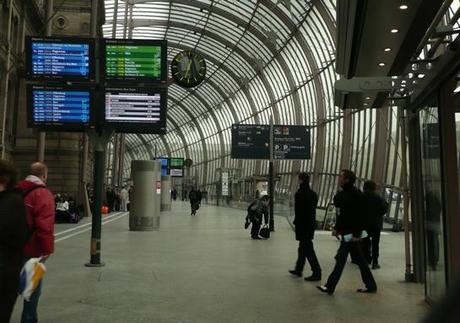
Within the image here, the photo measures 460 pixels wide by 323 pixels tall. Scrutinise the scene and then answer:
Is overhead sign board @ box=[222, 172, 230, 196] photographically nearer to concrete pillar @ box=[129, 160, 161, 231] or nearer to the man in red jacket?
concrete pillar @ box=[129, 160, 161, 231]

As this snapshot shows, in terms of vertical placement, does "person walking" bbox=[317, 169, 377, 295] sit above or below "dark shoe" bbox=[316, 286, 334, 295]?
above

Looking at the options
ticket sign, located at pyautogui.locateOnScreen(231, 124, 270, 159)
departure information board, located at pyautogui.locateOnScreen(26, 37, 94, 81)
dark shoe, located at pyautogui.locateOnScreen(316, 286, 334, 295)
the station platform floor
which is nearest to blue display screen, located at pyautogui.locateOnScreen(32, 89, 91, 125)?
departure information board, located at pyautogui.locateOnScreen(26, 37, 94, 81)

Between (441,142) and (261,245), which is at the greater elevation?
(441,142)

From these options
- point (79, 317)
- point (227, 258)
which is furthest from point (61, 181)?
point (79, 317)

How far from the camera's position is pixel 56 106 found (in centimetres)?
974

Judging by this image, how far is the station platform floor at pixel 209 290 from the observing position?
235 inches

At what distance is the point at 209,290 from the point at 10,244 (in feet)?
13.0

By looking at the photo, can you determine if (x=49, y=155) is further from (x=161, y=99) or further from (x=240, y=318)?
(x=240, y=318)

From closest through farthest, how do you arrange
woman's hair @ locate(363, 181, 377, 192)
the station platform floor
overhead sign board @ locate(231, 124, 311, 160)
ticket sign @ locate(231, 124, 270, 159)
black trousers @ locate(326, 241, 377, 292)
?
the station platform floor, black trousers @ locate(326, 241, 377, 292), woman's hair @ locate(363, 181, 377, 192), overhead sign board @ locate(231, 124, 311, 160), ticket sign @ locate(231, 124, 270, 159)

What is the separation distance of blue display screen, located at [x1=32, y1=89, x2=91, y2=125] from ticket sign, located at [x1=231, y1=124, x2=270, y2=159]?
14.1m

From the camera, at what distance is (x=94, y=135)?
33.2ft

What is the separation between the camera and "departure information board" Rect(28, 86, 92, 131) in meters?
9.74

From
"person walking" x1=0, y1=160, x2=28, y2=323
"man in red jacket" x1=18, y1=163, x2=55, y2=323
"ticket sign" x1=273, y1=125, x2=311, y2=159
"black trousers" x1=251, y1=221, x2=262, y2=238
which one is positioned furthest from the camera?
"ticket sign" x1=273, y1=125, x2=311, y2=159

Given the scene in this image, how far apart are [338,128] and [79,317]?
3013 cm
